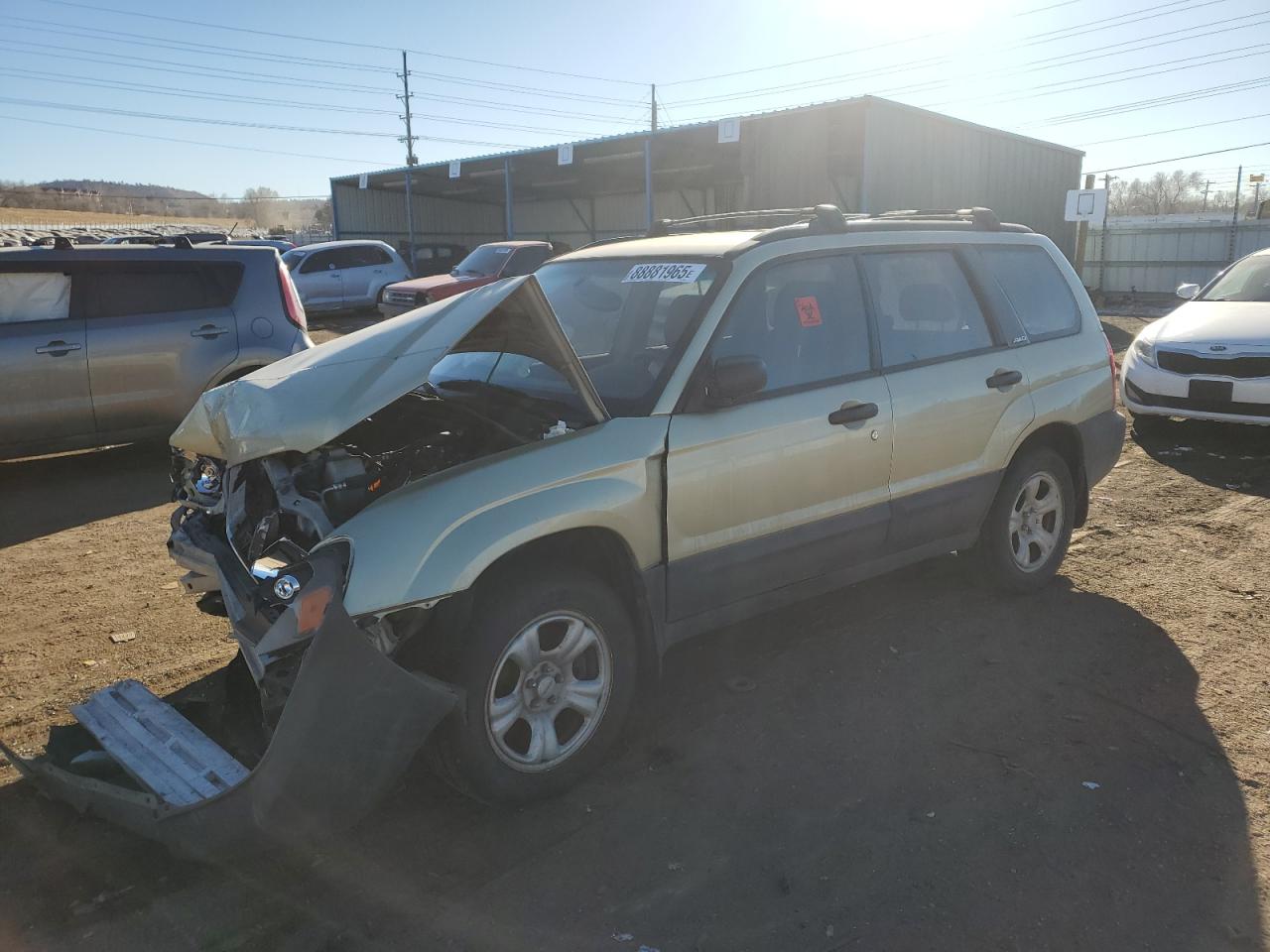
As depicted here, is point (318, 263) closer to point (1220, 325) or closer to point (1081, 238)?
point (1081, 238)

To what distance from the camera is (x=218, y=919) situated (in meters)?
2.67

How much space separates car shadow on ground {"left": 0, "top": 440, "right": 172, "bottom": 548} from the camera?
21.8ft

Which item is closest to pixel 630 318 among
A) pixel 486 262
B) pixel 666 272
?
pixel 666 272

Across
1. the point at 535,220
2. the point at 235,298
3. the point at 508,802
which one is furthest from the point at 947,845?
the point at 535,220

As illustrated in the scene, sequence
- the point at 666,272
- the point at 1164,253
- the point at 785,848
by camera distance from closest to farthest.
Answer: the point at 785,848, the point at 666,272, the point at 1164,253

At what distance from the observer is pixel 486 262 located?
17.7 m

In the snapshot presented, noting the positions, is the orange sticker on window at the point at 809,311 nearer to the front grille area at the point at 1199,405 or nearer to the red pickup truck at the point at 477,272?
the front grille area at the point at 1199,405

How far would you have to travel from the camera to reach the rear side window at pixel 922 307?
429 centimetres

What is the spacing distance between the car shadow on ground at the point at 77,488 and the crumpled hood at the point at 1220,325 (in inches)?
328

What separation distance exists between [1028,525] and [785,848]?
2752 millimetres

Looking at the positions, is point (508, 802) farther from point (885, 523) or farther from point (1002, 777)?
point (885, 523)

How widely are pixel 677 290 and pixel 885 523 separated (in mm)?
1425

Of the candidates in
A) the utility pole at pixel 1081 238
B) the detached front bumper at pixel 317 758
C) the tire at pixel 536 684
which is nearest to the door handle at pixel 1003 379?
the tire at pixel 536 684

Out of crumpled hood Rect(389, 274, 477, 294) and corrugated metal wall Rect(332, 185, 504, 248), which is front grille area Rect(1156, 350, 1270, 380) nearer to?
crumpled hood Rect(389, 274, 477, 294)
